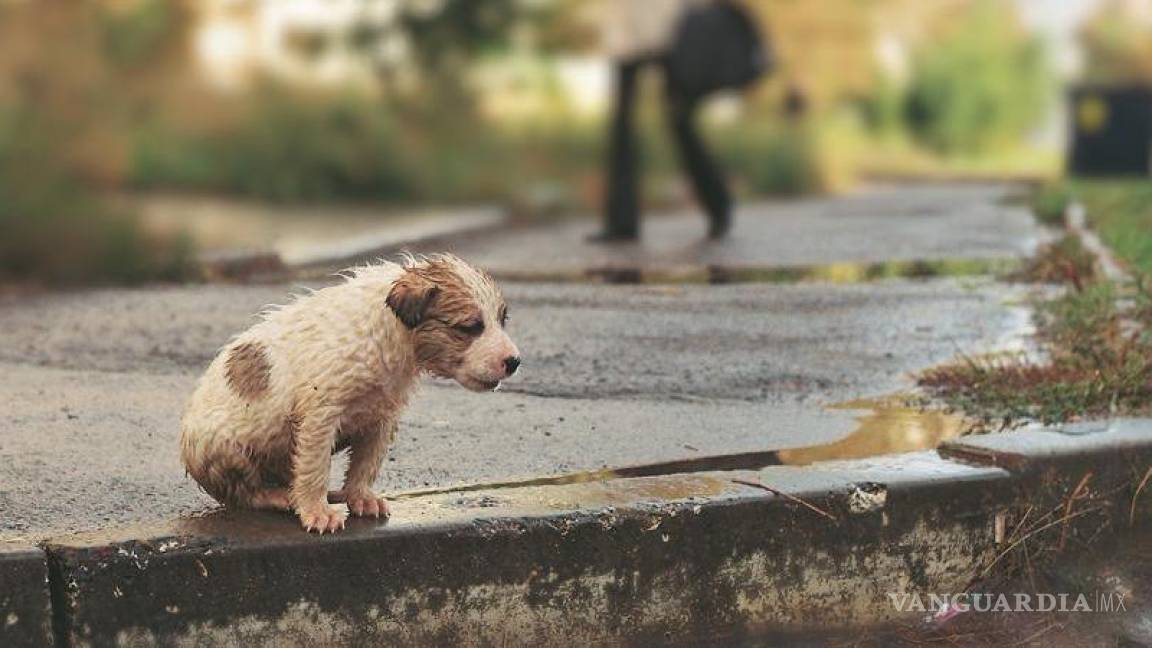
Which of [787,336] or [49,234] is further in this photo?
[49,234]

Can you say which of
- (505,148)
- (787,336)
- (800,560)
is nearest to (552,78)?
(505,148)

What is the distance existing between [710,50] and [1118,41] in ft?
75.9

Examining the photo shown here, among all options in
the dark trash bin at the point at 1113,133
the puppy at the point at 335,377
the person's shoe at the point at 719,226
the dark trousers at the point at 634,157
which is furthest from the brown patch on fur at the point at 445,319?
the dark trash bin at the point at 1113,133

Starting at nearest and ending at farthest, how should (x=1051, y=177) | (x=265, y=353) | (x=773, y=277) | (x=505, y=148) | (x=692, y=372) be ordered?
(x=265, y=353) → (x=692, y=372) → (x=773, y=277) → (x=505, y=148) → (x=1051, y=177)

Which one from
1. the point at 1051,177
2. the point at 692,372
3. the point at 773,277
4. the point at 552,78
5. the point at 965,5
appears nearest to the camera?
the point at 692,372

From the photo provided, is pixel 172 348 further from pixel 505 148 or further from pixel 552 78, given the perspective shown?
pixel 552 78

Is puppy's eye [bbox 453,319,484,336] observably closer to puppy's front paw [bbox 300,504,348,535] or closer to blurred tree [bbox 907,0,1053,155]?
puppy's front paw [bbox 300,504,348,535]

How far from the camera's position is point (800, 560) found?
165 inches

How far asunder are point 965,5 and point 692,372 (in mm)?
25732

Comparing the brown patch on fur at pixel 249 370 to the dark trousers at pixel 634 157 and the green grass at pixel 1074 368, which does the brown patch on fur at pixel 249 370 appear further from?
the dark trousers at pixel 634 157

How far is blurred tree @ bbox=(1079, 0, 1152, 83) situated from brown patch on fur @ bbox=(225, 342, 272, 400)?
30078mm

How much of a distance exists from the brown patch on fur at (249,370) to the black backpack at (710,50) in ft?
26.4

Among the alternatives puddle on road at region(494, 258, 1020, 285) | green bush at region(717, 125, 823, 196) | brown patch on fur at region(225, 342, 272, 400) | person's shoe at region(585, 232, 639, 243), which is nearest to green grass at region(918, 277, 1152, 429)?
brown patch on fur at region(225, 342, 272, 400)

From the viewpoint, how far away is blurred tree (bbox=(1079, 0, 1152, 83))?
32500 millimetres
